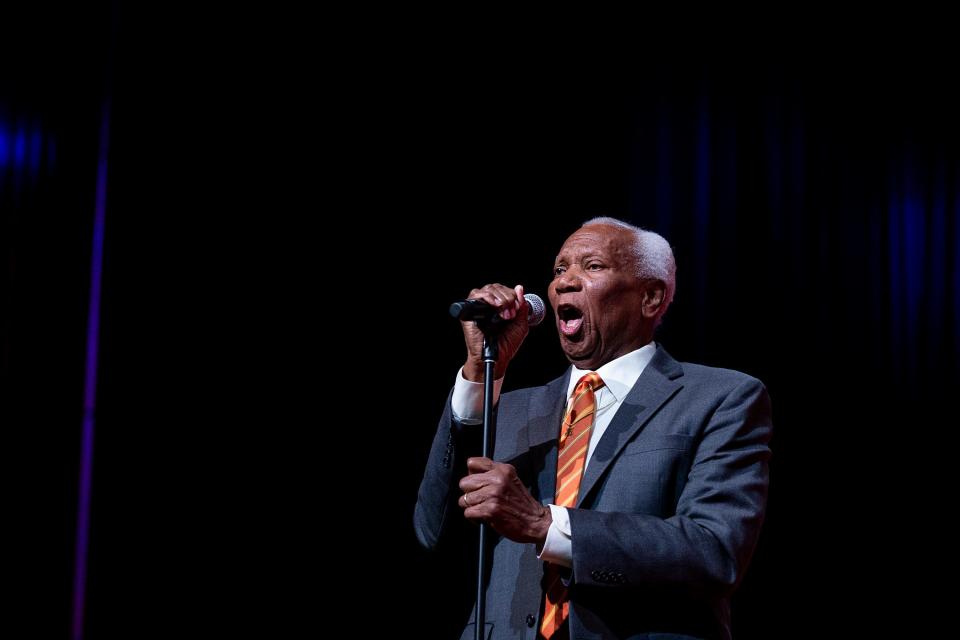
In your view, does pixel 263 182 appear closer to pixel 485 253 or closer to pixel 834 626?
pixel 485 253

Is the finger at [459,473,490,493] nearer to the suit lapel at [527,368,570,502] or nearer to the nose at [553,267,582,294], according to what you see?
the suit lapel at [527,368,570,502]

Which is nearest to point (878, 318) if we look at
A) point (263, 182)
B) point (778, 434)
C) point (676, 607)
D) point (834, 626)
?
point (778, 434)

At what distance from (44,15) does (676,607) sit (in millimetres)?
3385

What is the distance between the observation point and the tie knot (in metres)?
2.35

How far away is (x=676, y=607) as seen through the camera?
6.29 ft

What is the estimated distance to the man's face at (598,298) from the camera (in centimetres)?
249

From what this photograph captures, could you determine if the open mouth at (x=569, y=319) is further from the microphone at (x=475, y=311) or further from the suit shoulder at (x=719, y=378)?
the microphone at (x=475, y=311)

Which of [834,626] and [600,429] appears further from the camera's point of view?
[834,626]

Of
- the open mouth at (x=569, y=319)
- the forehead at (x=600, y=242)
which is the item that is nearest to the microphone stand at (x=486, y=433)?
the open mouth at (x=569, y=319)

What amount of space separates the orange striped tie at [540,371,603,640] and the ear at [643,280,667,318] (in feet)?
1.00

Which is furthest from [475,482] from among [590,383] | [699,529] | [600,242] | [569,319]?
[600,242]

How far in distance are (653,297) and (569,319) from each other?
0.84 feet

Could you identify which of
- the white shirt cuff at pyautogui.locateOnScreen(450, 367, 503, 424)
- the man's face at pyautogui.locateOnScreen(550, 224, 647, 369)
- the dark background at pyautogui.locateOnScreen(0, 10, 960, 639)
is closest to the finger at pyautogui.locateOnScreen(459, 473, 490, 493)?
the white shirt cuff at pyautogui.locateOnScreen(450, 367, 503, 424)

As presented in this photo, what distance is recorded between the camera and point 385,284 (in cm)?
372
